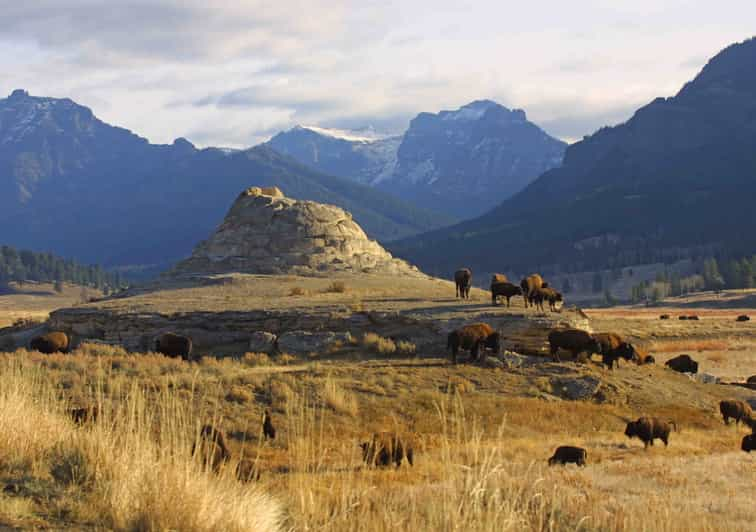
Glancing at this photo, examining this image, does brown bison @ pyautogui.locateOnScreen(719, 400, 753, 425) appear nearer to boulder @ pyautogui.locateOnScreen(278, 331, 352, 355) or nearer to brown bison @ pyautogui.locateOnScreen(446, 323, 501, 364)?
brown bison @ pyautogui.locateOnScreen(446, 323, 501, 364)

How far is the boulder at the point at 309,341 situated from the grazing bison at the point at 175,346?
10.6ft

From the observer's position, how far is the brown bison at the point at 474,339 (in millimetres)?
27234

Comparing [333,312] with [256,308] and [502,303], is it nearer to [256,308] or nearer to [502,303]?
[256,308]

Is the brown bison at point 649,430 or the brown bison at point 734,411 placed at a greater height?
the brown bison at point 649,430

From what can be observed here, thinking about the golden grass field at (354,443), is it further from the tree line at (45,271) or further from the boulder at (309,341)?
the tree line at (45,271)

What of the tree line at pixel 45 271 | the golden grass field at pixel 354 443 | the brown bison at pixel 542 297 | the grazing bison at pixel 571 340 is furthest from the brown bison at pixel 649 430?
the tree line at pixel 45 271

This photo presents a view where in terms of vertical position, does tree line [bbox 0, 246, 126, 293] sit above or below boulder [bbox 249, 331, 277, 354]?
above

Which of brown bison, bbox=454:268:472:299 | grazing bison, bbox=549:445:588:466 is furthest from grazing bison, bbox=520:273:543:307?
grazing bison, bbox=549:445:588:466

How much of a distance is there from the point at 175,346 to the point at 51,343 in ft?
15.0

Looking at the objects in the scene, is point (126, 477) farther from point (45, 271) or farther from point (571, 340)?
point (45, 271)

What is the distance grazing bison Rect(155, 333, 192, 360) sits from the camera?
28062 mm

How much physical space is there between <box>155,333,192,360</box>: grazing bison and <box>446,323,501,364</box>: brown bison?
8496mm

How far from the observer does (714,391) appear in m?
30.3

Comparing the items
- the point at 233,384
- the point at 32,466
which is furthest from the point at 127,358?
the point at 32,466
